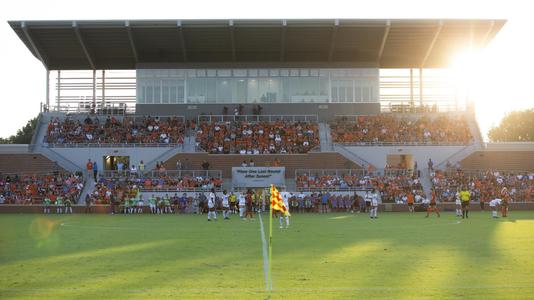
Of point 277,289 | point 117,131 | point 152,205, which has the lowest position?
point 277,289

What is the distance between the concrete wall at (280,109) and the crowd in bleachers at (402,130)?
2.78 metres

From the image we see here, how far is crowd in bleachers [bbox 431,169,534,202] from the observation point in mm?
52094

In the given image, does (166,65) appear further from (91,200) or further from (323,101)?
(91,200)

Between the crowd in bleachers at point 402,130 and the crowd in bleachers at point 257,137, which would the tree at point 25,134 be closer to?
the crowd in bleachers at point 257,137

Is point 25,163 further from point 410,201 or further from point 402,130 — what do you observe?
point 402,130

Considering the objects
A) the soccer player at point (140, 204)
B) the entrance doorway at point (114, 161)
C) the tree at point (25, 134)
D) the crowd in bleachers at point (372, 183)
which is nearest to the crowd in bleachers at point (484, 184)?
the crowd in bleachers at point (372, 183)

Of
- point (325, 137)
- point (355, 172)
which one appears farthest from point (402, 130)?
point (355, 172)

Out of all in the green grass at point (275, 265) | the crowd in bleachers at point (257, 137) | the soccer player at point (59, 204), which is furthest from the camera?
the crowd in bleachers at point (257, 137)

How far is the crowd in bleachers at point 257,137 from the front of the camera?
59469mm

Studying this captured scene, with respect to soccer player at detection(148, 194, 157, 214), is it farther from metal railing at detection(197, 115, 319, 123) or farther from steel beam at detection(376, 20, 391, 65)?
steel beam at detection(376, 20, 391, 65)

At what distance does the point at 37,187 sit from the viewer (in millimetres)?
52844

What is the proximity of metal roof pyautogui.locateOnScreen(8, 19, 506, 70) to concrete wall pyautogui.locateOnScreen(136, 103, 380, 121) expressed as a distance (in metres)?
4.02

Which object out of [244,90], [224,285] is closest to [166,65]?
[244,90]

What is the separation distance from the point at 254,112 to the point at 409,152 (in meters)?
15.6
